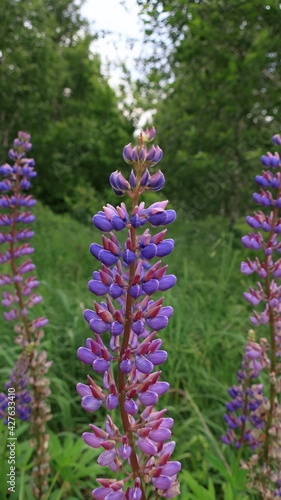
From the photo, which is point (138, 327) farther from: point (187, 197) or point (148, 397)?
point (187, 197)

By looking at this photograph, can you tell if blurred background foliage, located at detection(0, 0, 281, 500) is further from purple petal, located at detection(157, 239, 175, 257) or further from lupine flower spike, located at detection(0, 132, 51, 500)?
purple petal, located at detection(157, 239, 175, 257)

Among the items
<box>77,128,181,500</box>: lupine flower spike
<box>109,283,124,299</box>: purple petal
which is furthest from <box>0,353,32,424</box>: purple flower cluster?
<box>109,283,124,299</box>: purple petal

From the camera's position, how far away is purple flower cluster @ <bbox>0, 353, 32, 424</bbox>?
2.46 metres

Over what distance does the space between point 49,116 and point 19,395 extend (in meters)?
17.6

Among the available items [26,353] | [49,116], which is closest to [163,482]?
[26,353]

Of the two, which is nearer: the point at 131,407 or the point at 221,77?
the point at 131,407

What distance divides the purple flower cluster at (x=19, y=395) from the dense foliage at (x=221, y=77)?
11.0 feet

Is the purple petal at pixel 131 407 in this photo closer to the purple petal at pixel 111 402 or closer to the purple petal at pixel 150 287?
the purple petal at pixel 111 402

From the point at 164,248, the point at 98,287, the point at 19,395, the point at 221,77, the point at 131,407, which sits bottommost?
the point at 19,395

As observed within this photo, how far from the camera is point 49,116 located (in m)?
18.4

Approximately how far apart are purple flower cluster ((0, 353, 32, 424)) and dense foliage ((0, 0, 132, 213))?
12832mm

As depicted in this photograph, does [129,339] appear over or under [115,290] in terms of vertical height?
under

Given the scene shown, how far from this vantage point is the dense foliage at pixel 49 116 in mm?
14953

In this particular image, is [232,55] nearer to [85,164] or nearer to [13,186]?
[13,186]
